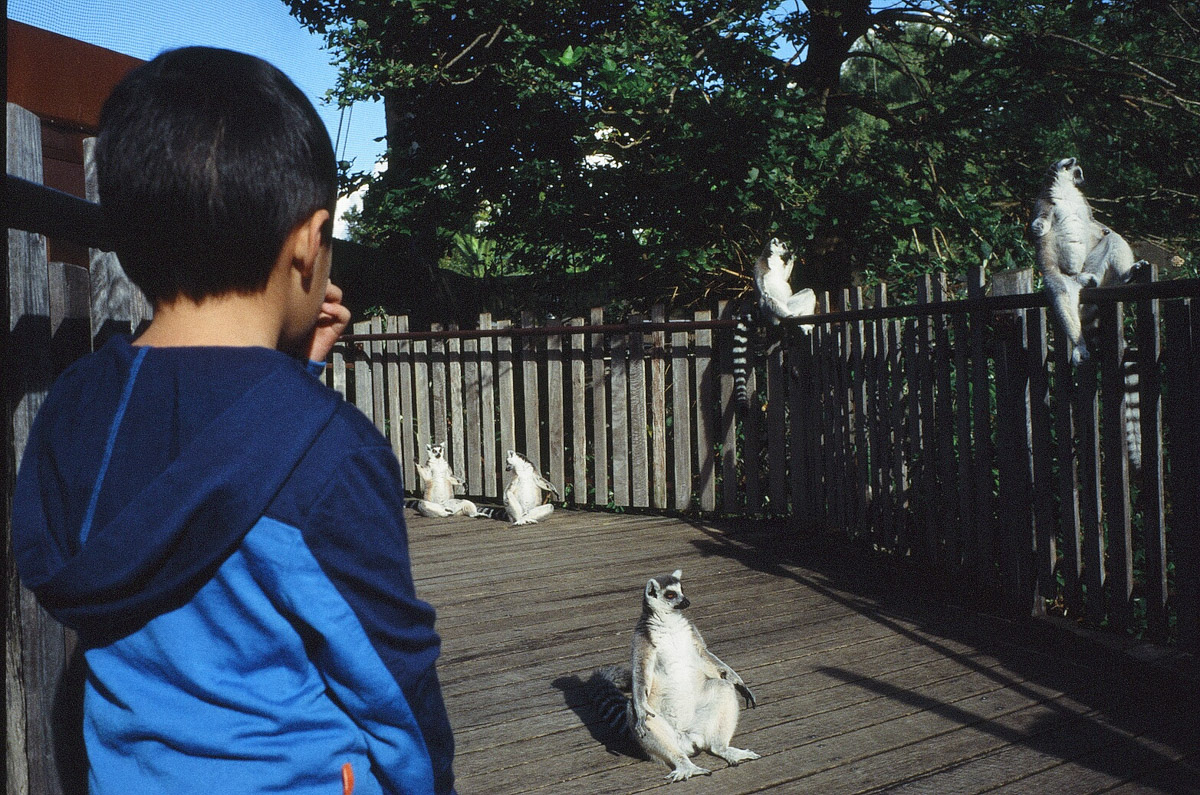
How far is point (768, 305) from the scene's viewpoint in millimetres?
6227

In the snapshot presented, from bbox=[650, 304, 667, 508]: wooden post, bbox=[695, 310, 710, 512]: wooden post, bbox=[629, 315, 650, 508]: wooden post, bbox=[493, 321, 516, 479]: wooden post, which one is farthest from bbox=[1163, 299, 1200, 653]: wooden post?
bbox=[493, 321, 516, 479]: wooden post

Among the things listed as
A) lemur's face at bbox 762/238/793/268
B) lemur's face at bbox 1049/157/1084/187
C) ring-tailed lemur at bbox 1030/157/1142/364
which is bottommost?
ring-tailed lemur at bbox 1030/157/1142/364

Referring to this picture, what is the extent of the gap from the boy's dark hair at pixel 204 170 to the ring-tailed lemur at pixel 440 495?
6.37m

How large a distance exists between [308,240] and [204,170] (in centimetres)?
14

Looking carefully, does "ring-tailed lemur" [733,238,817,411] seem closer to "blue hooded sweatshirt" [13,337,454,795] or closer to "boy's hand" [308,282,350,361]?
"boy's hand" [308,282,350,361]

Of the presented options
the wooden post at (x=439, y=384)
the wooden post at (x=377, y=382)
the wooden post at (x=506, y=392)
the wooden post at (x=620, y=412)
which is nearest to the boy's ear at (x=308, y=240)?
the wooden post at (x=620, y=412)

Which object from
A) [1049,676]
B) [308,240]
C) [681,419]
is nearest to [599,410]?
[681,419]

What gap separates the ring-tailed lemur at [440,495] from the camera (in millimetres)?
7371

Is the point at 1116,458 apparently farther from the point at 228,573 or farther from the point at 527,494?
the point at 527,494

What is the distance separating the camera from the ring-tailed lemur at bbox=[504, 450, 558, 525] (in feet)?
22.8

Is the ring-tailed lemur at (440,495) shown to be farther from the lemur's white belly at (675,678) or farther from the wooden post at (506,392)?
the lemur's white belly at (675,678)

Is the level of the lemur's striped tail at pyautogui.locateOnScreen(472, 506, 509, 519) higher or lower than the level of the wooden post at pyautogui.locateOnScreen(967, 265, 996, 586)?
lower

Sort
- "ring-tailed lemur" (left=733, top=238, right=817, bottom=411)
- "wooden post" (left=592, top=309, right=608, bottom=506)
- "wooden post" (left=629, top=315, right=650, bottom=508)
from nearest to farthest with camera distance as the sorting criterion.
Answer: "ring-tailed lemur" (left=733, top=238, right=817, bottom=411), "wooden post" (left=629, top=315, right=650, bottom=508), "wooden post" (left=592, top=309, right=608, bottom=506)

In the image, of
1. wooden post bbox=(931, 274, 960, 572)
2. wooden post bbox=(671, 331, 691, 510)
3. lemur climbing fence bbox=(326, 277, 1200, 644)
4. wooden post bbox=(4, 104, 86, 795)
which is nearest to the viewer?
wooden post bbox=(4, 104, 86, 795)
